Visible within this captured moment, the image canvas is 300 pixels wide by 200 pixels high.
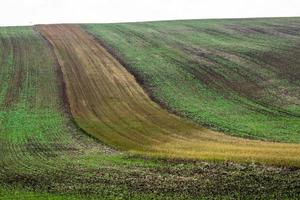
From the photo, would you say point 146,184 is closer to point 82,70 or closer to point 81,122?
point 81,122

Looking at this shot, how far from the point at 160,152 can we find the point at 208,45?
3768 centimetres

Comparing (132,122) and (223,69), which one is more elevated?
(223,69)

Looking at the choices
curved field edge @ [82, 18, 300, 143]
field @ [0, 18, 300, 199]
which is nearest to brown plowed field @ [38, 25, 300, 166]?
field @ [0, 18, 300, 199]

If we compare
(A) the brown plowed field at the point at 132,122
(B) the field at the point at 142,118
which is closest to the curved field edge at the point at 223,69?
(B) the field at the point at 142,118

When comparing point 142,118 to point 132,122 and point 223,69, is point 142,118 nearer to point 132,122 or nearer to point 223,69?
point 132,122

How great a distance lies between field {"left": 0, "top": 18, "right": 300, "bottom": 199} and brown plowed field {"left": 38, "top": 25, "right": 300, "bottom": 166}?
0.07 m

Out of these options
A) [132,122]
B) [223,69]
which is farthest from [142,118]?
[223,69]

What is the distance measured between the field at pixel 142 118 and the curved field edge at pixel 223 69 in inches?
5.9

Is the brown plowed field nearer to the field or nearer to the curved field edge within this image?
the field

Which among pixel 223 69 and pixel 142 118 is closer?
pixel 142 118

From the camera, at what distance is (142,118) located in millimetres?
37250

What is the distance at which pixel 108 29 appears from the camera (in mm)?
79375

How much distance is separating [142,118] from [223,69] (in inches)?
686

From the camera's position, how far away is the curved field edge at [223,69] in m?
37.0
